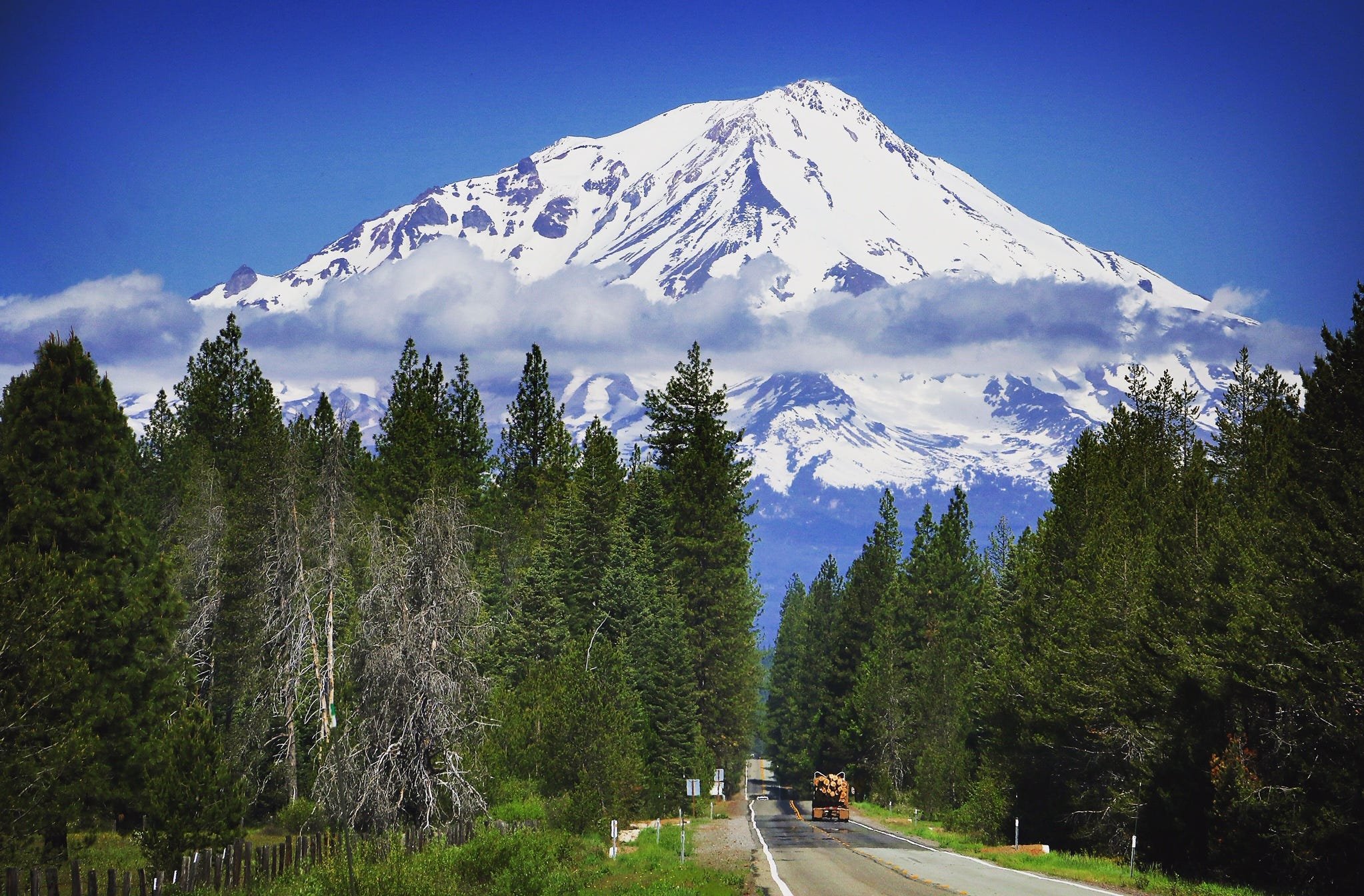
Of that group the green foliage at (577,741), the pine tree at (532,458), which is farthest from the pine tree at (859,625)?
the green foliage at (577,741)

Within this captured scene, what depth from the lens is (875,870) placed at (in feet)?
104

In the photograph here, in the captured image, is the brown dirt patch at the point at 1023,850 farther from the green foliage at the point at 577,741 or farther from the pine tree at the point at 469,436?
the pine tree at the point at 469,436

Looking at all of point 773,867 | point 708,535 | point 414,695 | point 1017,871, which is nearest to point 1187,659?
point 1017,871

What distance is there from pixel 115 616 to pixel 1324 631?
30.2 m

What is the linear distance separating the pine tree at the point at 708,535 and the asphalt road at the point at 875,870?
42.2 ft

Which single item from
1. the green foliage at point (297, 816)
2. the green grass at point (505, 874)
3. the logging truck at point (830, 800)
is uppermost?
the green grass at point (505, 874)

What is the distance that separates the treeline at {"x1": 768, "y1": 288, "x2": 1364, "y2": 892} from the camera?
88.7 feet

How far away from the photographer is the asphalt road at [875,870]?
1051 inches

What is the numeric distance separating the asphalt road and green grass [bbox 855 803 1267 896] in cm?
82

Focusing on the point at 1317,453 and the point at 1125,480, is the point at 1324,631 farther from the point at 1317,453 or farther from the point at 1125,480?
the point at 1125,480

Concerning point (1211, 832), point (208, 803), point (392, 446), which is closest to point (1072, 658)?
point (1211, 832)

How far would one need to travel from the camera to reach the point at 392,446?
203 ft

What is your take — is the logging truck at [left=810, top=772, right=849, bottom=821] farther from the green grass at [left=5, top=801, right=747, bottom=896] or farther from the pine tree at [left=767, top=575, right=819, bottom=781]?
the pine tree at [left=767, top=575, right=819, bottom=781]

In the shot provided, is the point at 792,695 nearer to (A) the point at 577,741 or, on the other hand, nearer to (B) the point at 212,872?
(A) the point at 577,741
